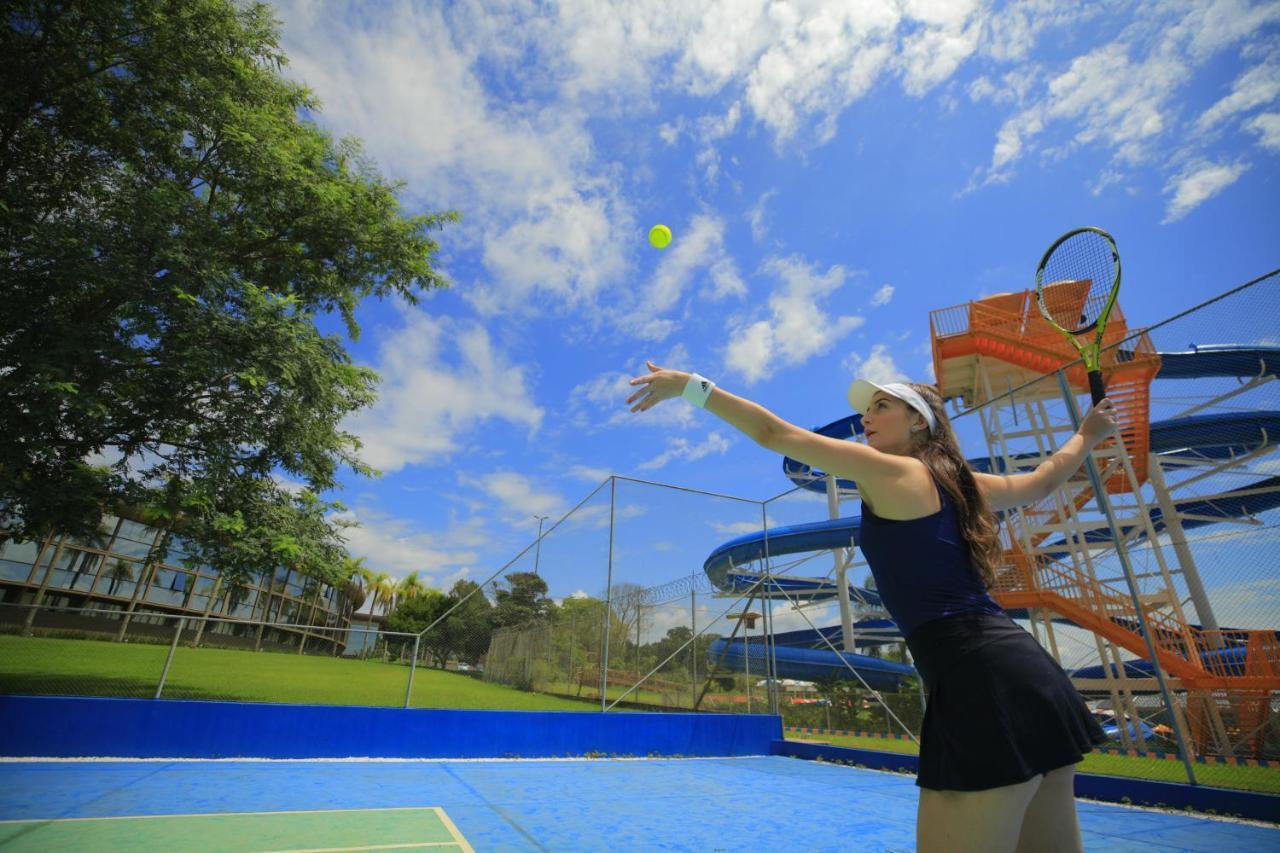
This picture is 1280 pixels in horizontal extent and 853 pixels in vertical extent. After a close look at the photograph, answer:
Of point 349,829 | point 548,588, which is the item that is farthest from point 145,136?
point 349,829

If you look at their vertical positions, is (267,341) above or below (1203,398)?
above

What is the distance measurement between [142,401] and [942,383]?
17715mm

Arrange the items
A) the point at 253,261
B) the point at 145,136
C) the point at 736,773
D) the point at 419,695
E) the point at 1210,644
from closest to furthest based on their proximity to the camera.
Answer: the point at 1210,644 < the point at 736,773 < the point at 145,136 < the point at 253,261 < the point at 419,695

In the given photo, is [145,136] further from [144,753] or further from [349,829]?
[349,829]

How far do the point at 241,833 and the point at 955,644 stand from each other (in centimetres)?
474

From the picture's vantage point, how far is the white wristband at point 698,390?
1.72 meters

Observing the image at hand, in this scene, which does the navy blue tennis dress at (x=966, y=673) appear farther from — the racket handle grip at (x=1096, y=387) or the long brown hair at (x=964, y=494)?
the racket handle grip at (x=1096, y=387)

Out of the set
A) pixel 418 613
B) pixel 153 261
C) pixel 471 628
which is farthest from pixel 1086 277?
pixel 418 613

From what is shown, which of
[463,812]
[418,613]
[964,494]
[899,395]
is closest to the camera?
[964,494]

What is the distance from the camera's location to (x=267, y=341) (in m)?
10.5

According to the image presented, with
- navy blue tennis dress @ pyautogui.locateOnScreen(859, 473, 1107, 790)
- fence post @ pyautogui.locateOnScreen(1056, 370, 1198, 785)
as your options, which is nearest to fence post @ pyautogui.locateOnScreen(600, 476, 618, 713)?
fence post @ pyautogui.locateOnScreen(1056, 370, 1198, 785)

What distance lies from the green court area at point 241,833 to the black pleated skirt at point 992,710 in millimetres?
3519

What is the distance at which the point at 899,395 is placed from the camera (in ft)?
5.57

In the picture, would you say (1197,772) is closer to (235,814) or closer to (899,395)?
(899,395)
